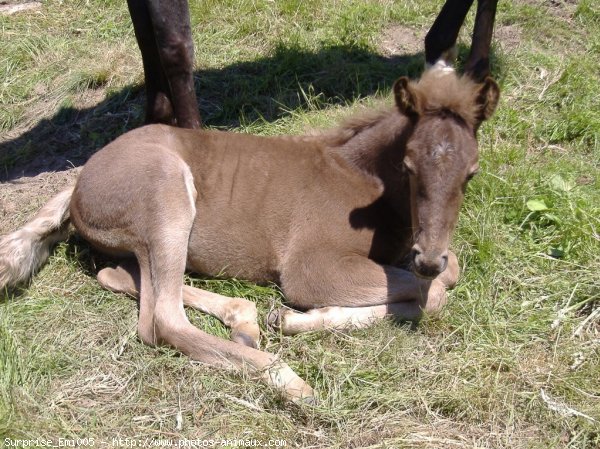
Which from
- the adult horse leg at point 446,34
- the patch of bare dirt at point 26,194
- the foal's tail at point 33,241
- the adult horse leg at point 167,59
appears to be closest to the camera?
the foal's tail at point 33,241

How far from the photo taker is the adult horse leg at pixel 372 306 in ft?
13.2

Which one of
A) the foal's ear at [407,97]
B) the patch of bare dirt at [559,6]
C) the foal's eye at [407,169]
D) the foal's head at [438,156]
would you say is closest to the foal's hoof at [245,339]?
the foal's head at [438,156]

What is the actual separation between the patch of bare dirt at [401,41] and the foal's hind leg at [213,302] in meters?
3.59

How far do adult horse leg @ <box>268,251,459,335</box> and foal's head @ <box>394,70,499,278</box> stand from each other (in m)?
0.35

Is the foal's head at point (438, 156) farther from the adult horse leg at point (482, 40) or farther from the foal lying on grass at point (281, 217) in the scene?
the adult horse leg at point (482, 40)

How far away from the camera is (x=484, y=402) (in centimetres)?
349

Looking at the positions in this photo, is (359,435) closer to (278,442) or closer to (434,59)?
(278,442)

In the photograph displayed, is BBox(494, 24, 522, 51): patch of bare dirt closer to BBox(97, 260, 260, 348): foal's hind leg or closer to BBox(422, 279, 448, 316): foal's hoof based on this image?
BBox(422, 279, 448, 316): foal's hoof

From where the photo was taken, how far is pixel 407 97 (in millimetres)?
3996

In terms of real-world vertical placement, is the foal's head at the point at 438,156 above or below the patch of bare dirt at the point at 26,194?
above

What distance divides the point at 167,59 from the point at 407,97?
5.79 ft

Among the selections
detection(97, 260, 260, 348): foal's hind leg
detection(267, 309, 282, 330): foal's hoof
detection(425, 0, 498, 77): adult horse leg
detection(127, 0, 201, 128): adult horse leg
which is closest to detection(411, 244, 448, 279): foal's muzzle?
detection(267, 309, 282, 330): foal's hoof

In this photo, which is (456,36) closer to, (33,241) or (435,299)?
(435,299)

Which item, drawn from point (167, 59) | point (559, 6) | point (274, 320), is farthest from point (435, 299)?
point (559, 6)
